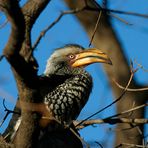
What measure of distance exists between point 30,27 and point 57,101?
984mm

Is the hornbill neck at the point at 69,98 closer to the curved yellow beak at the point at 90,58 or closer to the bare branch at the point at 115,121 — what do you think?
the curved yellow beak at the point at 90,58

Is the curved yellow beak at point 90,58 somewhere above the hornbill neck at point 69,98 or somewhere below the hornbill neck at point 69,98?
above

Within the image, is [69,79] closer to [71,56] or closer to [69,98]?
[69,98]

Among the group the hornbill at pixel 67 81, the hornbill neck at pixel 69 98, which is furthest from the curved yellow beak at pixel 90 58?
the hornbill neck at pixel 69 98

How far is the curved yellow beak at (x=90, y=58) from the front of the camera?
506 cm

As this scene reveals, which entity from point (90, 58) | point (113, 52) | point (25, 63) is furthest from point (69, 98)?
point (113, 52)

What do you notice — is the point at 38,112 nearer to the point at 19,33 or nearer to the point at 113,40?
the point at 19,33

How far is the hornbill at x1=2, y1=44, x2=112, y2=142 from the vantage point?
15.4 ft

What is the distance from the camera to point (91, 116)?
4012 millimetres

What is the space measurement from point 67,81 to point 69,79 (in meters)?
0.09

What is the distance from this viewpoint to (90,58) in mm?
5262

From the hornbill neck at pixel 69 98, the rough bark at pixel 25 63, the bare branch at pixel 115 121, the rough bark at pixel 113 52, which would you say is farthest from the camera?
the rough bark at pixel 113 52

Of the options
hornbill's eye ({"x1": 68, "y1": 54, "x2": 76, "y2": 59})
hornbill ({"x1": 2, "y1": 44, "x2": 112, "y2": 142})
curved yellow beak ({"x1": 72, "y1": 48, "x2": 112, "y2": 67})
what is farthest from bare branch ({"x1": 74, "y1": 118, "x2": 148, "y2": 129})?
hornbill's eye ({"x1": 68, "y1": 54, "x2": 76, "y2": 59})

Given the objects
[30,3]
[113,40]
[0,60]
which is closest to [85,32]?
[113,40]
